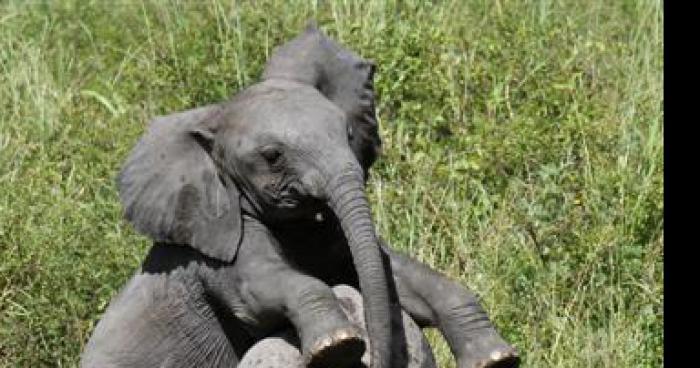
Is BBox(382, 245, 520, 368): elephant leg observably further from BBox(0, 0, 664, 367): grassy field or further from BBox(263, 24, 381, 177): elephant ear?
BBox(0, 0, 664, 367): grassy field

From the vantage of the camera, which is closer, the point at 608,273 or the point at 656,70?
the point at 608,273

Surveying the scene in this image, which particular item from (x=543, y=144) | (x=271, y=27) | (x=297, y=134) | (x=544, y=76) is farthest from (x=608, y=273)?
(x=297, y=134)

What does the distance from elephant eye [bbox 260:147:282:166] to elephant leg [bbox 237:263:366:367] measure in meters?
0.28

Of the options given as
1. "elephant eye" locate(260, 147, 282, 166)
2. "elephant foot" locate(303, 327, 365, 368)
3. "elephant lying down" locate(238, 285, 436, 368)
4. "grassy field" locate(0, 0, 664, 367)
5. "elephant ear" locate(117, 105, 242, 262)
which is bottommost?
"grassy field" locate(0, 0, 664, 367)

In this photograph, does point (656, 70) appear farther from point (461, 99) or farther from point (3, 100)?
point (3, 100)

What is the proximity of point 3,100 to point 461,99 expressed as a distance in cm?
184

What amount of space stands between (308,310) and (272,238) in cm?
25

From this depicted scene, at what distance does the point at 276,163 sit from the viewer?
211 inches

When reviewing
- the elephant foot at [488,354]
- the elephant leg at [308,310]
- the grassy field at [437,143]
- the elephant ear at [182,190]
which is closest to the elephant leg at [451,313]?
the elephant foot at [488,354]

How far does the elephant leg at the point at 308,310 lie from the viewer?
528 cm

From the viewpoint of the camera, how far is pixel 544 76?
28.1 feet

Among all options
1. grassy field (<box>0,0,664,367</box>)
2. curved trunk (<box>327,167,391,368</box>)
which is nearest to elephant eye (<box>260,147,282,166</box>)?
curved trunk (<box>327,167,391,368</box>)

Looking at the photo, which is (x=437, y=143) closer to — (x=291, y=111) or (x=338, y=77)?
(x=338, y=77)

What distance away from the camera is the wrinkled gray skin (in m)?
5.30
